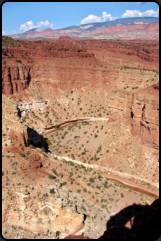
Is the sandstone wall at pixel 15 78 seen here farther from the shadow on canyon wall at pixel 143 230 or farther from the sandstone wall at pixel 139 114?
the shadow on canyon wall at pixel 143 230

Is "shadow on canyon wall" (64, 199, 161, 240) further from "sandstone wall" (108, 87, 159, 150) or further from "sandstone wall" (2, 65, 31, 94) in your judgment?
"sandstone wall" (2, 65, 31, 94)

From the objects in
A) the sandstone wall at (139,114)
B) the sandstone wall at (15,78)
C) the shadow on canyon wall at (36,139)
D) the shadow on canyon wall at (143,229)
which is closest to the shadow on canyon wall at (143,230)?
the shadow on canyon wall at (143,229)

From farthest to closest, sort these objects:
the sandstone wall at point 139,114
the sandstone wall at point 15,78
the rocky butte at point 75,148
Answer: the sandstone wall at point 15,78 < the sandstone wall at point 139,114 < the rocky butte at point 75,148

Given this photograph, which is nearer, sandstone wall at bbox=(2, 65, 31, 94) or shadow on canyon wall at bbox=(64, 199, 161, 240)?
shadow on canyon wall at bbox=(64, 199, 161, 240)

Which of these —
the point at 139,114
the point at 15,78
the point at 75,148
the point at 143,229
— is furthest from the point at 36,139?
the point at 143,229

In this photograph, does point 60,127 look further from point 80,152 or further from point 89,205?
point 89,205

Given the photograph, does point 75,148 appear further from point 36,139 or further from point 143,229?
point 143,229

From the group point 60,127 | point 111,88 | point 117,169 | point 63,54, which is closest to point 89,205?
point 117,169

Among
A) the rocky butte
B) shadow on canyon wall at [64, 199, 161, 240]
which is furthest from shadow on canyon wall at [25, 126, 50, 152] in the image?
shadow on canyon wall at [64, 199, 161, 240]
